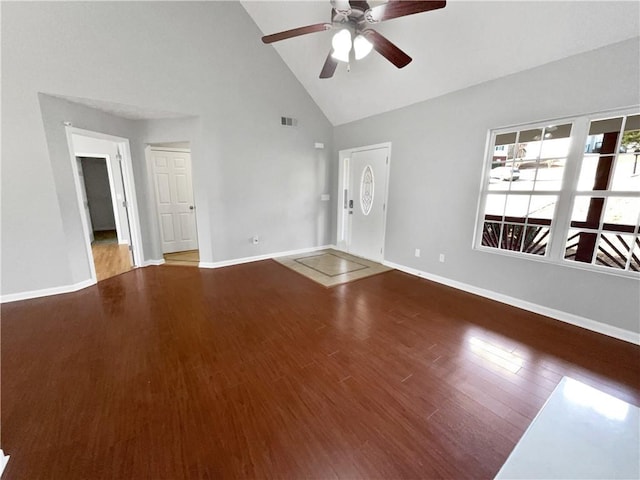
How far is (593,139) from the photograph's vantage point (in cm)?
250

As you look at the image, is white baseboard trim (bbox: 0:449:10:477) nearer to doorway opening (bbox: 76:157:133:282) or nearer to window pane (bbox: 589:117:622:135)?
window pane (bbox: 589:117:622:135)

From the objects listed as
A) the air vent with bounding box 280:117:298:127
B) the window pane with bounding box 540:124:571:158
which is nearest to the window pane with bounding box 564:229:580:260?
the window pane with bounding box 540:124:571:158

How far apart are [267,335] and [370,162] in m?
3.54

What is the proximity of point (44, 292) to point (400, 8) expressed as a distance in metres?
4.94

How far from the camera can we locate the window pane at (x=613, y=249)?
7.97 feet

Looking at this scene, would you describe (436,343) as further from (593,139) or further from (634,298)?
(593,139)

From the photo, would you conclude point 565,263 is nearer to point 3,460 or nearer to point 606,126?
point 606,126

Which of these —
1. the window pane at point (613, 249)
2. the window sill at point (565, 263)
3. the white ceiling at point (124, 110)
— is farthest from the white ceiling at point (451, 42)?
the white ceiling at point (124, 110)

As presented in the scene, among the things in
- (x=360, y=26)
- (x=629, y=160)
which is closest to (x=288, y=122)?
(x=360, y=26)

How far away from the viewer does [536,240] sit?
2.96 m

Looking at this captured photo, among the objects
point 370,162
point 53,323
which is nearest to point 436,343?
point 370,162

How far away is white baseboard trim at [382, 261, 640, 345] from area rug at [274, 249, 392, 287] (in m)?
0.93

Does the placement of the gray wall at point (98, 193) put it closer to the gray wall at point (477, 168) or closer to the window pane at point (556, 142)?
the gray wall at point (477, 168)

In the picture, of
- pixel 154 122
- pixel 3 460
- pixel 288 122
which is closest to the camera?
pixel 3 460
